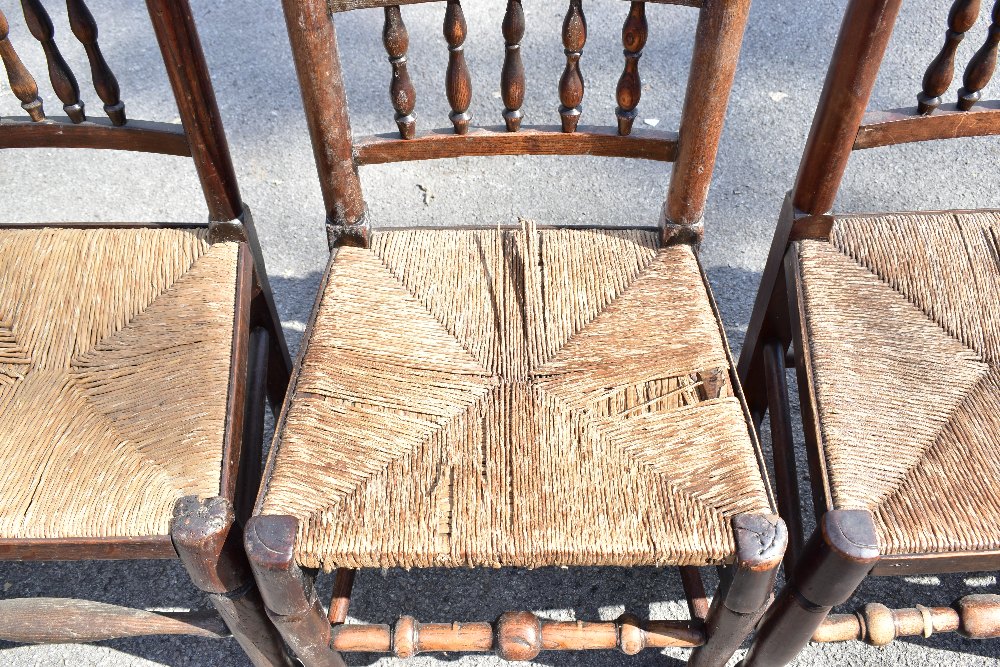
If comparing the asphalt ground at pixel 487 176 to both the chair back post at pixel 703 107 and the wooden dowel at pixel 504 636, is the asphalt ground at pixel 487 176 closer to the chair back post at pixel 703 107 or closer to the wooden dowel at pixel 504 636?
the wooden dowel at pixel 504 636

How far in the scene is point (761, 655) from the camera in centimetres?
112

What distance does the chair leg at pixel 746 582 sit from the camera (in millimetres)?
864

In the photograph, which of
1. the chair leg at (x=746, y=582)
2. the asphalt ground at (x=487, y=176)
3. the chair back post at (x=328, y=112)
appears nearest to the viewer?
the chair leg at (x=746, y=582)

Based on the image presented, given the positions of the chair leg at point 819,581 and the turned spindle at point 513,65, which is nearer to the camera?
the chair leg at point 819,581

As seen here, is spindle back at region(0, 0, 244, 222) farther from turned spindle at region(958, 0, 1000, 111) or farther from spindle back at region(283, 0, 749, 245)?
turned spindle at region(958, 0, 1000, 111)

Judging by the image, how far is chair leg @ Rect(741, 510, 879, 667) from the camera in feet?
2.85

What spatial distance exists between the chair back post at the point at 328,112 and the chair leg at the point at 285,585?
0.43 m

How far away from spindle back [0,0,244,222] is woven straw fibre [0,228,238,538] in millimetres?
108

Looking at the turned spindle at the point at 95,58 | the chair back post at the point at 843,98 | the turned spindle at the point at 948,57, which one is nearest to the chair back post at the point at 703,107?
the chair back post at the point at 843,98

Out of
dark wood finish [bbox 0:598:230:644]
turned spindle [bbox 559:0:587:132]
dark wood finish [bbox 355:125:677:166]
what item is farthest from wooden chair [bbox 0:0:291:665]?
turned spindle [bbox 559:0:587:132]

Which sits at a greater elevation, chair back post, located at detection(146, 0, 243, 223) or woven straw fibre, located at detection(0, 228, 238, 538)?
chair back post, located at detection(146, 0, 243, 223)

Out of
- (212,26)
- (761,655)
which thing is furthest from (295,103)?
(761,655)

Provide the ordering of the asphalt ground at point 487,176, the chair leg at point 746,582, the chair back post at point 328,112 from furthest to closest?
the asphalt ground at point 487,176, the chair back post at point 328,112, the chair leg at point 746,582

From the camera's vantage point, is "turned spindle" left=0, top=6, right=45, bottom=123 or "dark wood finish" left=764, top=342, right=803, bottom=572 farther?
"dark wood finish" left=764, top=342, right=803, bottom=572
